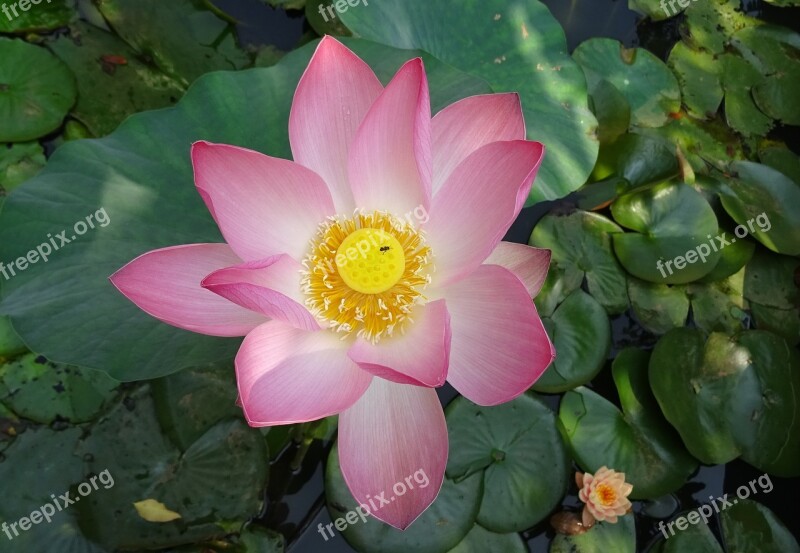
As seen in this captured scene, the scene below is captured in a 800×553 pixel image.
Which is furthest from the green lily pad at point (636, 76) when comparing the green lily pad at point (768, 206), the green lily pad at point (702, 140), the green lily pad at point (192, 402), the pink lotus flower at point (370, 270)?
the green lily pad at point (192, 402)

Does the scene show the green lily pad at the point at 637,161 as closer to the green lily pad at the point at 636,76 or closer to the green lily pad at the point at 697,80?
the green lily pad at the point at 636,76

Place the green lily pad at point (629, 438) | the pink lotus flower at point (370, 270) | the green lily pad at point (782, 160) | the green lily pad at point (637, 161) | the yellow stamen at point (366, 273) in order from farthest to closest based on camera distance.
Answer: the green lily pad at point (782, 160) → the green lily pad at point (637, 161) → the green lily pad at point (629, 438) → the yellow stamen at point (366, 273) → the pink lotus flower at point (370, 270)

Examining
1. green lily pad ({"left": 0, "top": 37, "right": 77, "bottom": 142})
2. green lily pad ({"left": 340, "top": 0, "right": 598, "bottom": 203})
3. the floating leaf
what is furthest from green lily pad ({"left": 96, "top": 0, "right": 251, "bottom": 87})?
the floating leaf

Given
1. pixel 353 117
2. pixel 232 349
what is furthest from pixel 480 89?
pixel 232 349

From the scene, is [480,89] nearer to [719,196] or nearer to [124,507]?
[719,196]

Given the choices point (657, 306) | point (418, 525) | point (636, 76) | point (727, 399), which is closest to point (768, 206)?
point (657, 306)

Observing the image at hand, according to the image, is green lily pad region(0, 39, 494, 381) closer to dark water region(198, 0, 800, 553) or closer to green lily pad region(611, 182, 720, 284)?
dark water region(198, 0, 800, 553)
